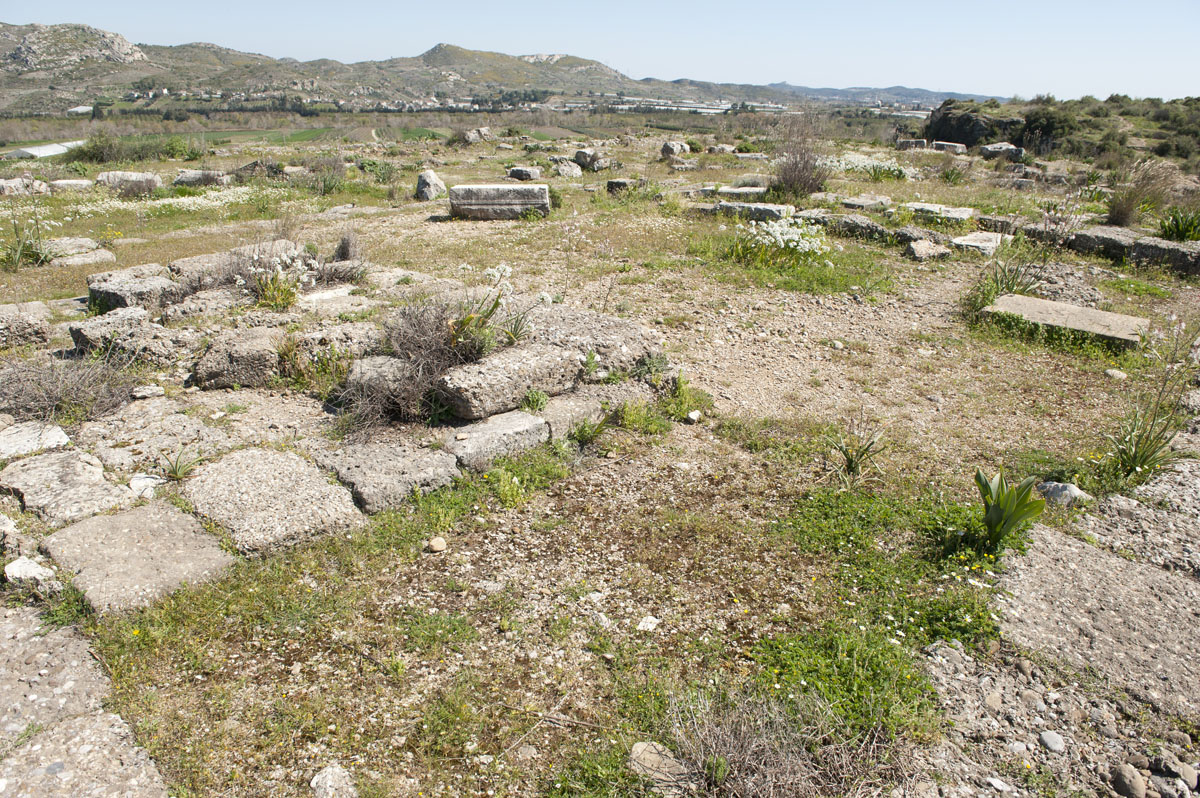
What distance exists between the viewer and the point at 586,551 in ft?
12.7

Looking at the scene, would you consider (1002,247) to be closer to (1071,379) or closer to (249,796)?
(1071,379)

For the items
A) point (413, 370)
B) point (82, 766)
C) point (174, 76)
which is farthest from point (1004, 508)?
point (174, 76)

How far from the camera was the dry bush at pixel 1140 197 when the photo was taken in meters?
11.4

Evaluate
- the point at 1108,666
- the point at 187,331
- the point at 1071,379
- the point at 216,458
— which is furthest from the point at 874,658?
the point at 187,331

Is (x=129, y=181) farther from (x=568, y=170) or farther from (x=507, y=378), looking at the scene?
(x=507, y=378)

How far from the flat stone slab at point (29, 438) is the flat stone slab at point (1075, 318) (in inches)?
358

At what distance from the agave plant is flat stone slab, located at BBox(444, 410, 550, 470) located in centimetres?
290

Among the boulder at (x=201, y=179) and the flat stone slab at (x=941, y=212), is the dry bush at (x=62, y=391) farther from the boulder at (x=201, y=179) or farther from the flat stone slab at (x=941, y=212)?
the flat stone slab at (x=941, y=212)

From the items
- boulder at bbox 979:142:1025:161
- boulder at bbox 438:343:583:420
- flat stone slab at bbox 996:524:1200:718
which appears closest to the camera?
flat stone slab at bbox 996:524:1200:718

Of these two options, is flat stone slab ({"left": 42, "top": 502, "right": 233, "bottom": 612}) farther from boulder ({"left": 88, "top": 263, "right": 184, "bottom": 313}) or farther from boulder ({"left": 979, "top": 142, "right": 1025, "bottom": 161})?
boulder ({"left": 979, "top": 142, "right": 1025, "bottom": 161})

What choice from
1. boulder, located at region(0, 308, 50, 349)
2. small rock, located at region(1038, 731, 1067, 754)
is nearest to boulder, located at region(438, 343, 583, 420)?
small rock, located at region(1038, 731, 1067, 754)

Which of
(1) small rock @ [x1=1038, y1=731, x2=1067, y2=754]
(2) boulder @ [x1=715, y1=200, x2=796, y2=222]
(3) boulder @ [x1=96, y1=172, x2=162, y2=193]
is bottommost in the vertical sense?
(1) small rock @ [x1=1038, y1=731, x2=1067, y2=754]

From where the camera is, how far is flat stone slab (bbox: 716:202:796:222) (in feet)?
38.7

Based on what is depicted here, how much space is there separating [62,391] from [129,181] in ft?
40.9
